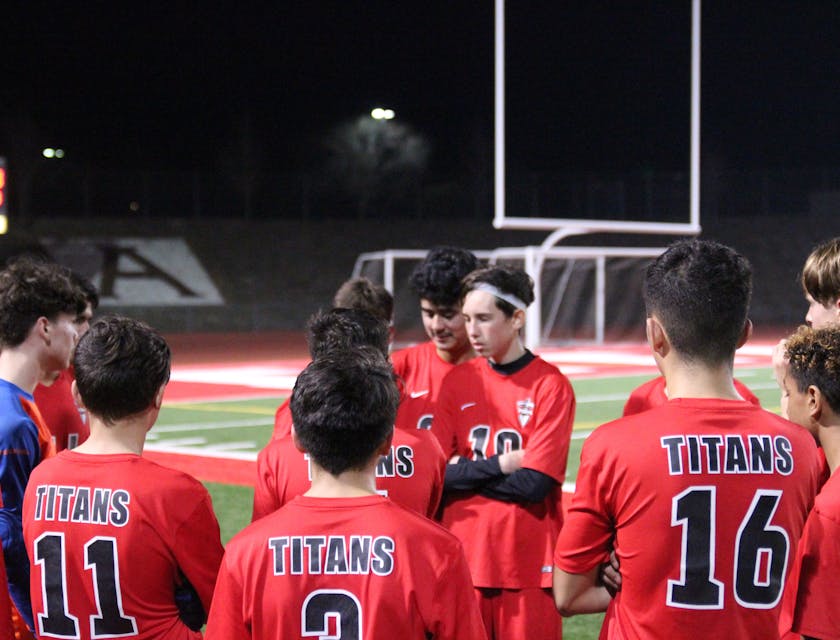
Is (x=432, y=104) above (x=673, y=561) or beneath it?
above

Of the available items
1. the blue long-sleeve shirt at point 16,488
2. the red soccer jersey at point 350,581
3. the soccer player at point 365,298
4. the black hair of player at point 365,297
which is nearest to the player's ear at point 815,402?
the red soccer jersey at point 350,581

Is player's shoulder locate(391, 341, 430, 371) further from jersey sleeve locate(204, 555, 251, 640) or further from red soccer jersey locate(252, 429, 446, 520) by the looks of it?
jersey sleeve locate(204, 555, 251, 640)

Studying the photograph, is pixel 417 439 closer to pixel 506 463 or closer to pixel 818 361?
pixel 506 463

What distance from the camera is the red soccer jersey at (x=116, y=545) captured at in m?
2.47

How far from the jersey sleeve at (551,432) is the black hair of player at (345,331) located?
736mm

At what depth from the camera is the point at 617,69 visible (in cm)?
1170

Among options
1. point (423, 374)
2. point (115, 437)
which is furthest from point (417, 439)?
point (423, 374)

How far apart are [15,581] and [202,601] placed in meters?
0.72

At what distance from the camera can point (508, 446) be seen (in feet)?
12.7

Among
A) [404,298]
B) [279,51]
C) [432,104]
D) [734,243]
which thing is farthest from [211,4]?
[734,243]

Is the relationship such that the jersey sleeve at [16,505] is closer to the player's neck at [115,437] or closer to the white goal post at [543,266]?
the player's neck at [115,437]

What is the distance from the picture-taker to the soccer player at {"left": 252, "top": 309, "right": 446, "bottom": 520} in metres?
2.86

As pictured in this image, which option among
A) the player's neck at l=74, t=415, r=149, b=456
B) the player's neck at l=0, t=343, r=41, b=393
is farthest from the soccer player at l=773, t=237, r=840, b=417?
the player's neck at l=0, t=343, r=41, b=393

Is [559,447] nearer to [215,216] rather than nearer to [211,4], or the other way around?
[215,216]
